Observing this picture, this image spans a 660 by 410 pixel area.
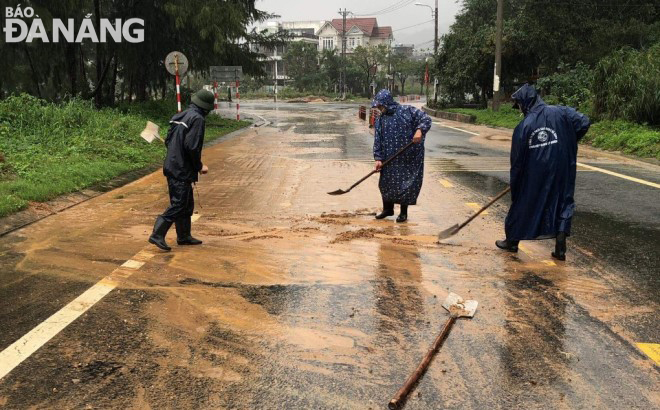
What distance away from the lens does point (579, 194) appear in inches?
339

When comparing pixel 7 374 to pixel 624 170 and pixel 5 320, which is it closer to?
pixel 5 320

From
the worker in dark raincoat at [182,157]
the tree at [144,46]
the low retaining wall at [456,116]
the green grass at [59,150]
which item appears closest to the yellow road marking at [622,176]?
the worker in dark raincoat at [182,157]

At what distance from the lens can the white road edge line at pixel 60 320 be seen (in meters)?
3.21

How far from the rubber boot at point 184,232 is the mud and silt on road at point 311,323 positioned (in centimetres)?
18

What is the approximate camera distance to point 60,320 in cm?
374

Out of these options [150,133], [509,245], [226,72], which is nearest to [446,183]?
[509,245]

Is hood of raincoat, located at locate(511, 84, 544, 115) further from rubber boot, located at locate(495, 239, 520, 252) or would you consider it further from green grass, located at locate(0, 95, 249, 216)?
green grass, located at locate(0, 95, 249, 216)

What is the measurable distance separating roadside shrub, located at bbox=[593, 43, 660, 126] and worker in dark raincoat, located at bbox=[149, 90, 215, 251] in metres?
14.2

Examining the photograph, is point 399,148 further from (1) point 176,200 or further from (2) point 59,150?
Result: (2) point 59,150

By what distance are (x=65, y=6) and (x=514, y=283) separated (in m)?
18.5

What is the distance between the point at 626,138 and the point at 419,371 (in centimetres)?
1424

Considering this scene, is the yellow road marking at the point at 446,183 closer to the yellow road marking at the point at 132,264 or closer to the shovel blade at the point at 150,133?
the shovel blade at the point at 150,133

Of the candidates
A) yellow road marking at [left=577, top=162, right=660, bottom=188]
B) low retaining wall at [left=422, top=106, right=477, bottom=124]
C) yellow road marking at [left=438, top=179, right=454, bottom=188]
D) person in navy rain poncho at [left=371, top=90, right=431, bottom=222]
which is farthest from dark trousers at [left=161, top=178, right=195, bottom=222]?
low retaining wall at [left=422, top=106, right=477, bottom=124]

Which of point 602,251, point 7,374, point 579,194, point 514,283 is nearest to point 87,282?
point 7,374
